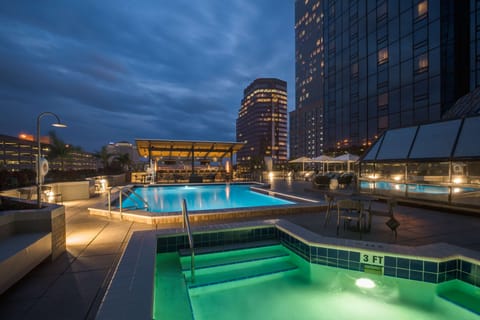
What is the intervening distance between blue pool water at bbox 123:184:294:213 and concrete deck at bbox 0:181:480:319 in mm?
2779

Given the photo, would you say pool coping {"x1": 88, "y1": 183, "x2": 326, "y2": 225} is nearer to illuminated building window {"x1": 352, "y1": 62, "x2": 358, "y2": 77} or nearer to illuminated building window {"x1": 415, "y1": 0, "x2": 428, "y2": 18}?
illuminated building window {"x1": 415, "y1": 0, "x2": 428, "y2": 18}

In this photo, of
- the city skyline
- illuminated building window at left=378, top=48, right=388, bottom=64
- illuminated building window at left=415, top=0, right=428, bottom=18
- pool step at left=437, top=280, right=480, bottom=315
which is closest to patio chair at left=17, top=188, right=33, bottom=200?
pool step at left=437, top=280, right=480, bottom=315

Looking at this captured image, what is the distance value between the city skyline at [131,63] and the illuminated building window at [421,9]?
2544 centimetres

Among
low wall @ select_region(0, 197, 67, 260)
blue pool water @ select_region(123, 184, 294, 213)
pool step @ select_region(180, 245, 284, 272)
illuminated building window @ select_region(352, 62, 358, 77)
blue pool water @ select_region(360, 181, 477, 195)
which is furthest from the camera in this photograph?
illuminated building window @ select_region(352, 62, 358, 77)

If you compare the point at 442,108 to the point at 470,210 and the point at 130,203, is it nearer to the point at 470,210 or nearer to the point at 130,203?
the point at 470,210

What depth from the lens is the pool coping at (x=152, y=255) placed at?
66.6 inches

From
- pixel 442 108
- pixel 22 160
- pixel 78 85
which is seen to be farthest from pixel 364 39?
pixel 22 160

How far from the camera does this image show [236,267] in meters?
3.64

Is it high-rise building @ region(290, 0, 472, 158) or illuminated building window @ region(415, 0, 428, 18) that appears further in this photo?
illuminated building window @ region(415, 0, 428, 18)

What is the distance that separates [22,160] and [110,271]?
95179 millimetres

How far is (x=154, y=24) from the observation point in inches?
1825

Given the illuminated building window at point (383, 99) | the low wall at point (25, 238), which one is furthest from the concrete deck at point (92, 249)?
the illuminated building window at point (383, 99)

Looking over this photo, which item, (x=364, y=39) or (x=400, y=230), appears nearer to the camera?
(x=400, y=230)

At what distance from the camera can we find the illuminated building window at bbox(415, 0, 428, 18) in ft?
53.7
